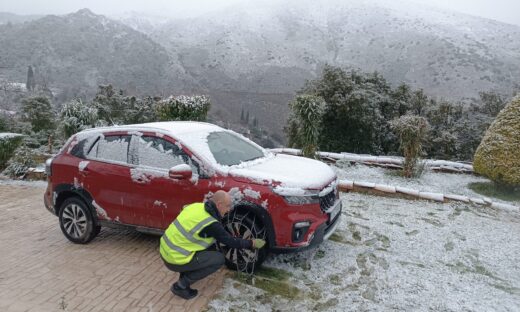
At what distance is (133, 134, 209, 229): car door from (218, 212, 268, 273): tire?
487 mm

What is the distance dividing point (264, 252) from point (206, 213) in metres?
1.08

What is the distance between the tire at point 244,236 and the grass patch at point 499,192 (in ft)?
21.3

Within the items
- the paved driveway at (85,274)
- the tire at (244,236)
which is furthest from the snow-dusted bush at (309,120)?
the tire at (244,236)

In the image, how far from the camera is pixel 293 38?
135 m

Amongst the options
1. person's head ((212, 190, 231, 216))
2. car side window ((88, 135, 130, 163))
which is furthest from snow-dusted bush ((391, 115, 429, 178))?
person's head ((212, 190, 231, 216))

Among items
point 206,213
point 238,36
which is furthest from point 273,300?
point 238,36

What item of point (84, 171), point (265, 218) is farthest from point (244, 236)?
point (84, 171)

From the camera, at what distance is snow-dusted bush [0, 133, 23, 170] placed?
1095 cm

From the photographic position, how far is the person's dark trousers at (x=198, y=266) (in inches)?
160


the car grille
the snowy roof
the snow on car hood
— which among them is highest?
the snowy roof

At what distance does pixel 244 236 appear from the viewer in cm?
460

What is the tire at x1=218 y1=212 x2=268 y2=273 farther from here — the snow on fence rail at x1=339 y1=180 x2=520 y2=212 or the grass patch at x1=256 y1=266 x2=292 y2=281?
the snow on fence rail at x1=339 y1=180 x2=520 y2=212

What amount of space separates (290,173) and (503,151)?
20.0 ft

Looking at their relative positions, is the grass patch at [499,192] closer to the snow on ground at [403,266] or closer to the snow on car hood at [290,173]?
the snow on ground at [403,266]
